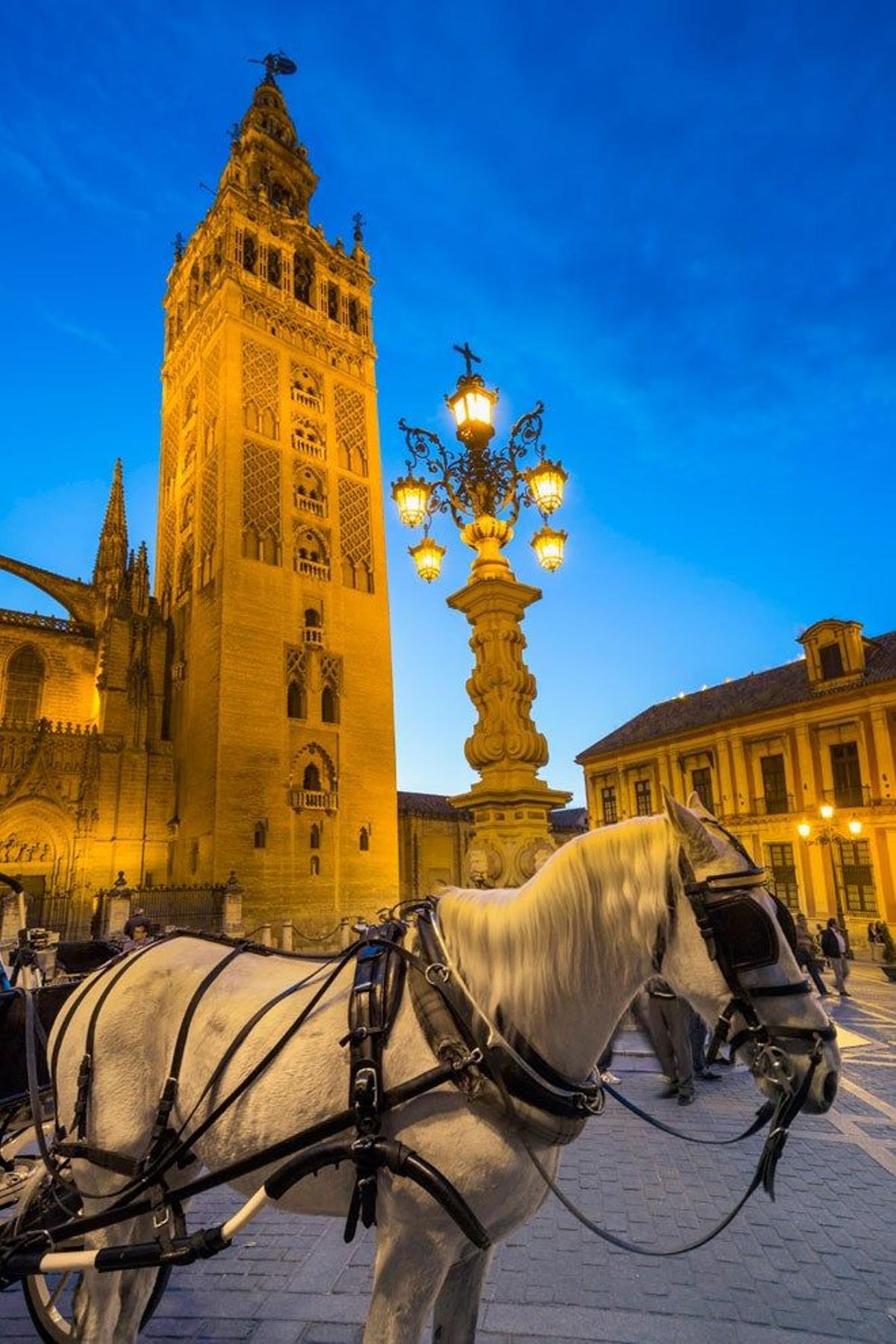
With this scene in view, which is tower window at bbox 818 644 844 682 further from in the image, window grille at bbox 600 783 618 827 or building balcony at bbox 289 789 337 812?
building balcony at bbox 289 789 337 812

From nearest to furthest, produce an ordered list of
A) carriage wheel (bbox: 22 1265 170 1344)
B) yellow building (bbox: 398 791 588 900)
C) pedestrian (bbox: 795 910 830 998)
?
carriage wheel (bbox: 22 1265 170 1344)
pedestrian (bbox: 795 910 830 998)
yellow building (bbox: 398 791 588 900)

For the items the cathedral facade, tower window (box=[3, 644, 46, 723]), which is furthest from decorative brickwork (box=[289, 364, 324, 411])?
tower window (box=[3, 644, 46, 723])

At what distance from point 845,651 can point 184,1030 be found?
27.4m

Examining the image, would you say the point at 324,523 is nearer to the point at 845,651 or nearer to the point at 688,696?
the point at 688,696

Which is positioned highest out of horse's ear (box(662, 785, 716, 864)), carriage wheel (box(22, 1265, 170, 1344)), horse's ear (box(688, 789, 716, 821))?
horse's ear (box(688, 789, 716, 821))

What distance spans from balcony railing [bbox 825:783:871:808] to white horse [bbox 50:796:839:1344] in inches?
984

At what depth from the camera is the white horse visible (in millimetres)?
1860

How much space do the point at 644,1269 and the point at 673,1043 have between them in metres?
3.31

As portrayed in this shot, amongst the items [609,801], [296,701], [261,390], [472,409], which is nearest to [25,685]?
[296,701]

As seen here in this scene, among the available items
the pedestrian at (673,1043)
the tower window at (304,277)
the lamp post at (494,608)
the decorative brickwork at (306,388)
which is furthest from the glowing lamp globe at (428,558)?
the tower window at (304,277)

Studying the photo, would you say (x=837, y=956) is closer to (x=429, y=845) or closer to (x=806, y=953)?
(x=806, y=953)

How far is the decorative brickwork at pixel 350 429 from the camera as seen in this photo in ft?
109

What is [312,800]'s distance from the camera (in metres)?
26.8

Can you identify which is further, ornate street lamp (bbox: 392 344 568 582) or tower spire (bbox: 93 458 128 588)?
tower spire (bbox: 93 458 128 588)
